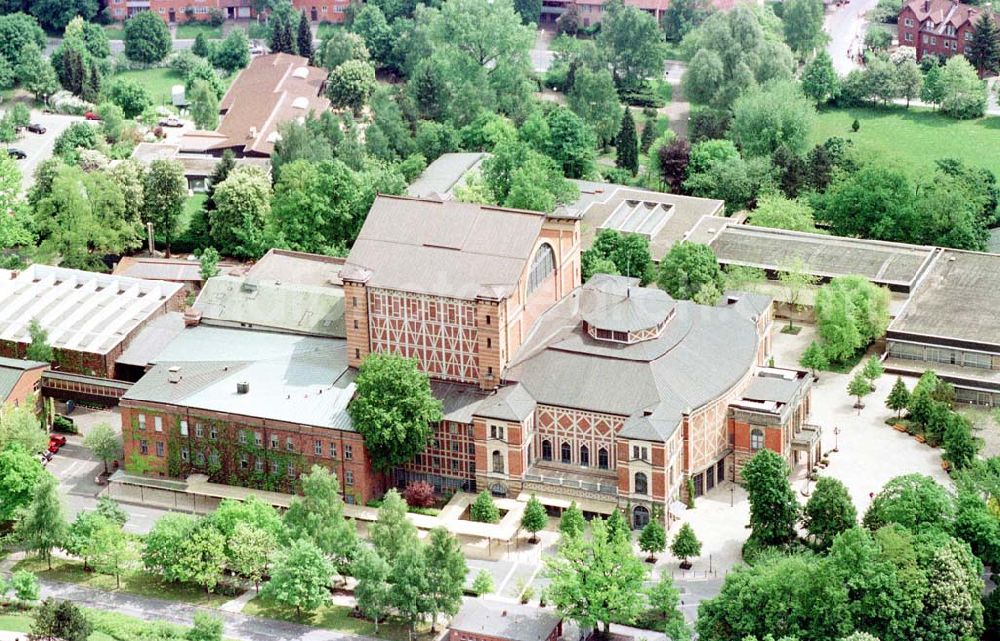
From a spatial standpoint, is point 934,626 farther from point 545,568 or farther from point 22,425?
point 22,425

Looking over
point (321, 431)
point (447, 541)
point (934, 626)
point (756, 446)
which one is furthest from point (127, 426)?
point (934, 626)

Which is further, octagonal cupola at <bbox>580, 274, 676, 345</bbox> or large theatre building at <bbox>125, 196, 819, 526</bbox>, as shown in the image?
octagonal cupola at <bbox>580, 274, 676, 345</bbox>

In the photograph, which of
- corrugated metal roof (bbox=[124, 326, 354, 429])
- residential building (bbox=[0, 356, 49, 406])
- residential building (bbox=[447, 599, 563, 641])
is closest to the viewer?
residential building (bbox=[447, 599, 563, 641])

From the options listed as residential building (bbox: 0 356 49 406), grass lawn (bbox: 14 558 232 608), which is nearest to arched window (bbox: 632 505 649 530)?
grass lawn (bbox: 14 558 232 608)

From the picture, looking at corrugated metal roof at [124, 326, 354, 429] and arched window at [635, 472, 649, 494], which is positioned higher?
corrugated metal roof at [124, 326, 354, 429]

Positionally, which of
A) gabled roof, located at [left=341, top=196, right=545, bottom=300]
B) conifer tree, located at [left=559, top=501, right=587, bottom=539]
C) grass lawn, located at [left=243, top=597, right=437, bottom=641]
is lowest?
grass lawn, located at [left=243, top=597, right=437, bottom=641]

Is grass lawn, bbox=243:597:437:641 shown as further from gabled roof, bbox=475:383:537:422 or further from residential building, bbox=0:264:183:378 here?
residential building, bbox=0:264:183:378

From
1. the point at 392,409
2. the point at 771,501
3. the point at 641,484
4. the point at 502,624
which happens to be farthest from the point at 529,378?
the point at 502,624

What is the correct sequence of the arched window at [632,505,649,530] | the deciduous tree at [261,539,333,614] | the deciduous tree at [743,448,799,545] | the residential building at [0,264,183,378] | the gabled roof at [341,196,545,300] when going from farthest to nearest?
the residential building at [0,264,183,378] < the gabled roof at [341,196,545,300] < the arched window at [632,505,649,530] < the deciduous tree at [743,448,799,545] < the deciduous tree at [261,539,333,614]
